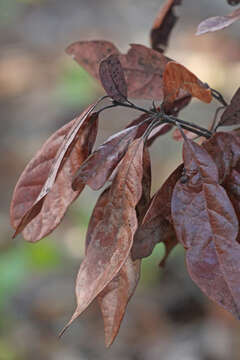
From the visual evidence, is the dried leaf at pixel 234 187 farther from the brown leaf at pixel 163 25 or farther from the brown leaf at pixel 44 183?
the brown leaf at pixel 163 25

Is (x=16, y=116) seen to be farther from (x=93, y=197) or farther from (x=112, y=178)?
(x=112, y=178)

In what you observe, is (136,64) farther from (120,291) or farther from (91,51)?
(120,291)

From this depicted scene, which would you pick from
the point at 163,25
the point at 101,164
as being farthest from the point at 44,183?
the point at 163,25

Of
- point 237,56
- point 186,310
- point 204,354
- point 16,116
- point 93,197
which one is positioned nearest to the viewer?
point 204,354

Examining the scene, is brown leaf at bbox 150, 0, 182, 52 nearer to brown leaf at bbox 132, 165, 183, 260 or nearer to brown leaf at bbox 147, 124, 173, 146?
brown leaf at bbox 147, 124, 173, 146

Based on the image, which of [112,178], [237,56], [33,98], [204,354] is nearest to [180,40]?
[237,56]

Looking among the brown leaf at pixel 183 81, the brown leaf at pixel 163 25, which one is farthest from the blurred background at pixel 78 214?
the brown leaf at pixel 183 81
